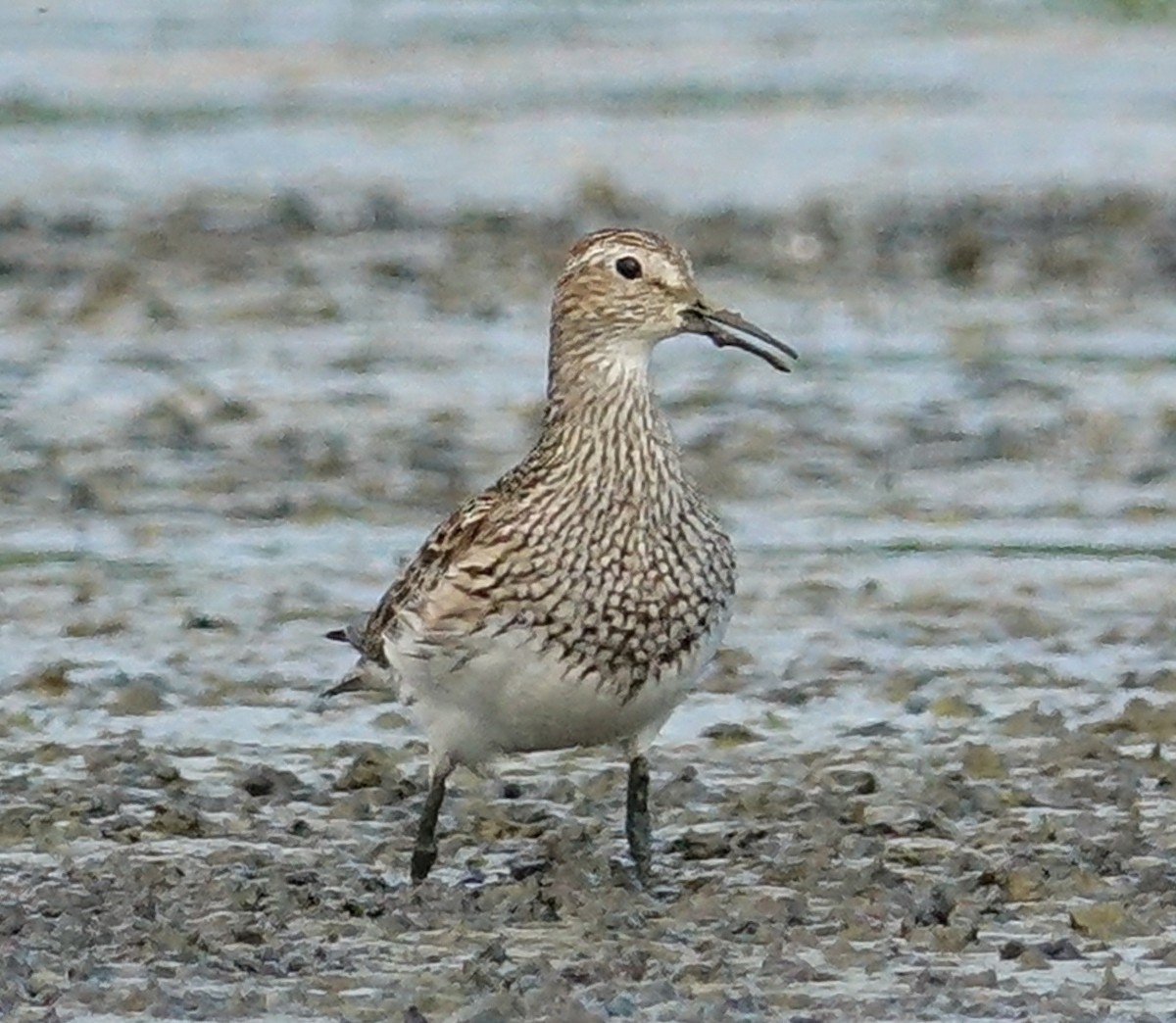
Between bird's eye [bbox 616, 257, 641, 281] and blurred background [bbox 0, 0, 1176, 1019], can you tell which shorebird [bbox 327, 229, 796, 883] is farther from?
blurred background [bbox 0, 0, 1176, 1019]

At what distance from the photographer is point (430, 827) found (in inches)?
372

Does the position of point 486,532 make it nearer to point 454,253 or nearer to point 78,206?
point 454,253

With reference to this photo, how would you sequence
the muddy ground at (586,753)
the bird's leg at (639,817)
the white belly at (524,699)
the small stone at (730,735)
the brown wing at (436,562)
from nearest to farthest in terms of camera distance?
the muddy ground at (586,753)
the white belly at (524,699)
the brown wing at (436,562)
the bird's leg at (639,817)
the small stone at (730,735)

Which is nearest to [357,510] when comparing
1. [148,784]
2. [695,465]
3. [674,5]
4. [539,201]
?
[695,465]

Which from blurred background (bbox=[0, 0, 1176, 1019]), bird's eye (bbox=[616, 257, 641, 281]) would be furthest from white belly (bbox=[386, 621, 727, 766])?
bird's eye (bbox=[616, 257, 641, 281])

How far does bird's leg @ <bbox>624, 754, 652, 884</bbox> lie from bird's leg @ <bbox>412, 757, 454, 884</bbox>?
1.57 feet

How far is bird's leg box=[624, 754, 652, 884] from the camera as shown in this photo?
9438 millimetres

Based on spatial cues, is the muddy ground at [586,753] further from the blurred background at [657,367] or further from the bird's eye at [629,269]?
the bird's eye at [629,269]

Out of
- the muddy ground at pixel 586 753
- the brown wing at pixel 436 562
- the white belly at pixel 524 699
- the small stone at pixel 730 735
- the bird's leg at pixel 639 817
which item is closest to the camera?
the muddy ground at pixel 586 753

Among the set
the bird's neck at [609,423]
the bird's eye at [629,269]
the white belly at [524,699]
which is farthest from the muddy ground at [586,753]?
the bird's eye at [629,269]

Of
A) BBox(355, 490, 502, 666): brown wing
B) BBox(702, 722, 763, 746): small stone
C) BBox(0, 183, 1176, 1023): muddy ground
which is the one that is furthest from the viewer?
BBox(702, 722, 763, 746): small stone

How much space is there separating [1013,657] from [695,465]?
9.99 feet

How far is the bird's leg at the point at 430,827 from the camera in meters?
9.39

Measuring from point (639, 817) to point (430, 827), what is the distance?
55 cm
